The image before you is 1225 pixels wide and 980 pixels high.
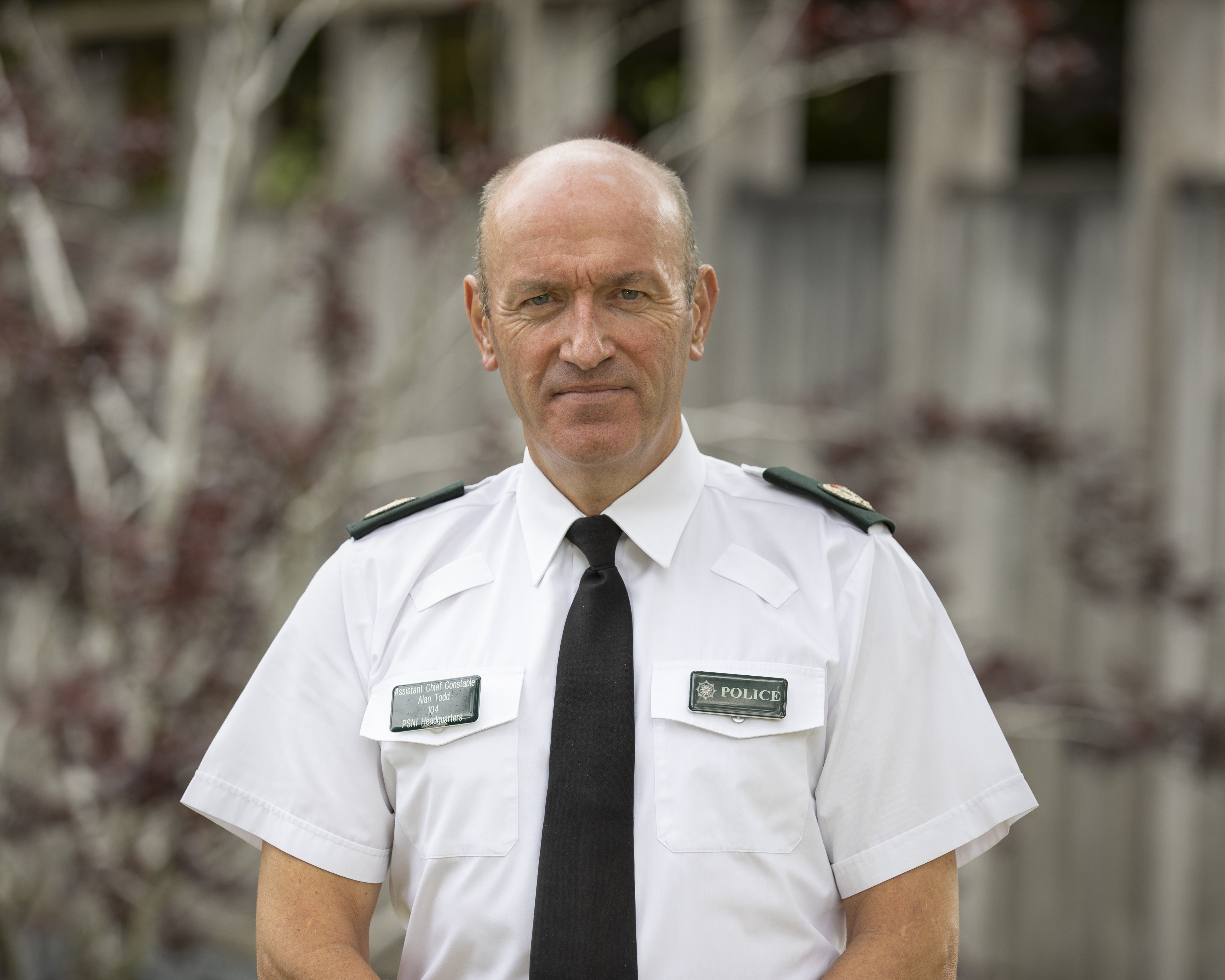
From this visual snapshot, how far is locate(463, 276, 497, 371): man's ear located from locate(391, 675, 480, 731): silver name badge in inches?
16.6

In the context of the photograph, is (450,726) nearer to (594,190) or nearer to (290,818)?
(290,818)

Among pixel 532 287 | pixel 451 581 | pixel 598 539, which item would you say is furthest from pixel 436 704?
pixel 532 287

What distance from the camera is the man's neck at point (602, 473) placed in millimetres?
1693

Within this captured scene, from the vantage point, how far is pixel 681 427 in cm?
177

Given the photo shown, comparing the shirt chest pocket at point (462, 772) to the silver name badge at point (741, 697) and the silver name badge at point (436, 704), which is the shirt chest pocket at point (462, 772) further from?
the silver name badge at point (741, 697)

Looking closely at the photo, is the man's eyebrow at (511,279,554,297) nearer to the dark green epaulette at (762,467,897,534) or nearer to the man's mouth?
the man's mouth

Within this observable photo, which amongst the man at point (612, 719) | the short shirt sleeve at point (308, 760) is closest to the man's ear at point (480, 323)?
the man at point (612, 719)

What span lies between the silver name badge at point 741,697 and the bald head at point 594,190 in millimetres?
507

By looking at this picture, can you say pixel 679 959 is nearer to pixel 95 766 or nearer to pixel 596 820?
pixel 596 820

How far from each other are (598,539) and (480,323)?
35 cm

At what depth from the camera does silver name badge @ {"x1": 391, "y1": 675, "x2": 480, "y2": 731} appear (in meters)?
1.58

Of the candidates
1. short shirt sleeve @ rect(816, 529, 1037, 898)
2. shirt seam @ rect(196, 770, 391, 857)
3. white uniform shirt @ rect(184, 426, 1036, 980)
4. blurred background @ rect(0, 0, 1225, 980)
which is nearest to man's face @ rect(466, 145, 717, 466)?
white uniform shirt @ rect(184, 426, 1036, 980)

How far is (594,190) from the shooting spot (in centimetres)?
157

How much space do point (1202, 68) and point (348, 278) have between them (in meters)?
2.75
